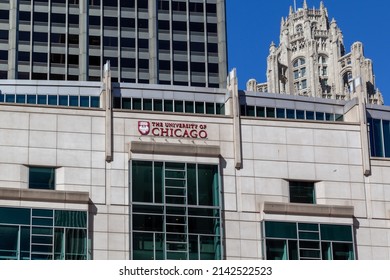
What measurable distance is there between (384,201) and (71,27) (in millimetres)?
58149

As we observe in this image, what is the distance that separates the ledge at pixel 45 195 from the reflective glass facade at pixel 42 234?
0.67 m

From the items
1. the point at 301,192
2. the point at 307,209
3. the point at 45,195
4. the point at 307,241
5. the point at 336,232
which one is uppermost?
the point at 301,192

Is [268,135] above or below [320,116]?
below

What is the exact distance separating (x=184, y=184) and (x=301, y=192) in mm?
7960

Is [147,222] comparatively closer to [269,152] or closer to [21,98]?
[269,152]

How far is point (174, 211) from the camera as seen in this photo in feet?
229

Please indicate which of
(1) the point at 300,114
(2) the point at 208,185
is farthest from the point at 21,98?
(1) the point at 300,114

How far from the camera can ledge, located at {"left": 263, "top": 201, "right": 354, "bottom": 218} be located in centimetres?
7094

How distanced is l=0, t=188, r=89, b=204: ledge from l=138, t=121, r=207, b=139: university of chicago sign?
611cm

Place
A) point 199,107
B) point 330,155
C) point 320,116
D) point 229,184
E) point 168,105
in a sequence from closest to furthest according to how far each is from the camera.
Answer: point 229,184 < point 330,155 < point 199,107 < point 168,105 < point 320,116

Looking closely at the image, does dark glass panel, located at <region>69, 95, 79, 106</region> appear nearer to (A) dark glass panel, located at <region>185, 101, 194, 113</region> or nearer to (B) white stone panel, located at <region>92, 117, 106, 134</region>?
(B) white stone panel, located at <region>92, 117, 106, 134</region>

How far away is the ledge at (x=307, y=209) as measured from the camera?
233 ft

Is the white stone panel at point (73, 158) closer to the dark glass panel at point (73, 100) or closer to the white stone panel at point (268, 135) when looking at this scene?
the dark glass panel at point (73, 100)
